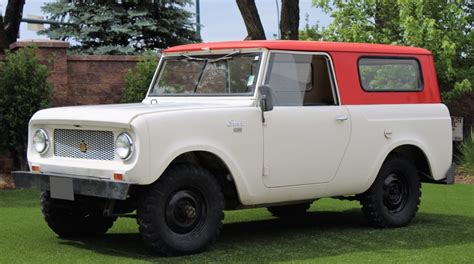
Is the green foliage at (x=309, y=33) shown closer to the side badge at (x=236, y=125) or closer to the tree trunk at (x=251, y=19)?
the tree trunk at (x=251, y=19)

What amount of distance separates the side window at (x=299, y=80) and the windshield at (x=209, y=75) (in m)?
0.21

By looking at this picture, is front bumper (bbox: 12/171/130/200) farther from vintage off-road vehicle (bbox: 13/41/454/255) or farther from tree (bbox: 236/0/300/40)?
tree (bbox: 236/0/300/40)

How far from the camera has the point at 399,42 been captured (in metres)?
17.2

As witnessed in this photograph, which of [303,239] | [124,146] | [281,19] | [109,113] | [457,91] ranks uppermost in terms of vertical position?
[281,19]

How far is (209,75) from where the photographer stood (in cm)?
825

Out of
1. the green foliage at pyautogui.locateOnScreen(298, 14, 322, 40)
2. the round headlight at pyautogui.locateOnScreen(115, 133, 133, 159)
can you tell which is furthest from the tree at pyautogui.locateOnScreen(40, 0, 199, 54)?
the round headlight at pyautogui.locateOnScreen(115, 133, 133, 159)

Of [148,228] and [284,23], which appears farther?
[284,23]

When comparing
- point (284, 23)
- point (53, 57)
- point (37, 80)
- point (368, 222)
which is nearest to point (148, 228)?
point (368, 222)

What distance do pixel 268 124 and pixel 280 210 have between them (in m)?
2.56

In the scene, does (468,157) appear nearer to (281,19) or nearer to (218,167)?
(281,19)

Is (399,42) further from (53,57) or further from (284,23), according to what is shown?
(53,57)

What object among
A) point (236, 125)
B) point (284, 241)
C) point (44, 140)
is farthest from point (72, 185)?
point (284, 241)

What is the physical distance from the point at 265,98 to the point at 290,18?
373 inches

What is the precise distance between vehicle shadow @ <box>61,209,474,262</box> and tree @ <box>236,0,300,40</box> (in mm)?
7131
